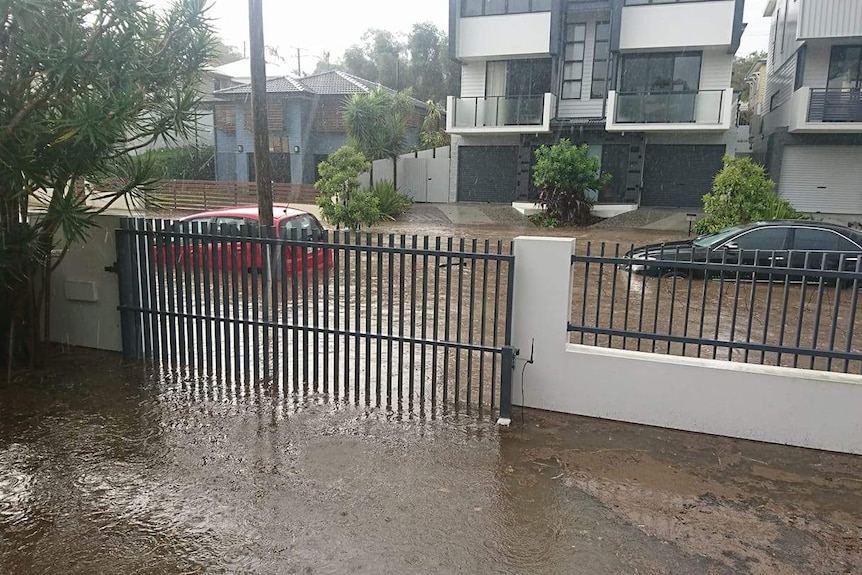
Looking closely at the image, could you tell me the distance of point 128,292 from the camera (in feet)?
22.9

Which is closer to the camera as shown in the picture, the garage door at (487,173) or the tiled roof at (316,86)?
the garage door at (487,173)

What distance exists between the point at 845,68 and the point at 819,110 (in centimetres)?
184

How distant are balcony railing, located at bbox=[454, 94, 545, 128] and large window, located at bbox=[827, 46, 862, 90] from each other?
30.1 feet

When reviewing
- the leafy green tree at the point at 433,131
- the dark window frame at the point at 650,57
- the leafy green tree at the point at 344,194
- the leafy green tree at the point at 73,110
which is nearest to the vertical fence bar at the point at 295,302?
the leafy green tree at the point at 73,110

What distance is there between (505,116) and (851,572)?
22159 millimetres

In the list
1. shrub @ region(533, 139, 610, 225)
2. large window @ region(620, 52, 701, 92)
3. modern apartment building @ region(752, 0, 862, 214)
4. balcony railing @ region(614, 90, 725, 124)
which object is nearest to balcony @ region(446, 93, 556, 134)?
shrub @ region(533, 139, 610, 225)

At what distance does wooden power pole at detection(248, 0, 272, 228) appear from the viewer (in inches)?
428

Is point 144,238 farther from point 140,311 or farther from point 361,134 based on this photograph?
point 361,134

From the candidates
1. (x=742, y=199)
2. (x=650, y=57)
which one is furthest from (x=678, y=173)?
(x=742, y=199)

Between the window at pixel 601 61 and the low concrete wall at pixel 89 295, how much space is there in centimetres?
2093

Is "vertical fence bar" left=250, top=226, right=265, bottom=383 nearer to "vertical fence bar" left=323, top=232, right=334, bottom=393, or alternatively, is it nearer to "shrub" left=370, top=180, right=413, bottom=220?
"vertical fence bar" left=323, top=232, right=334, bottom=393

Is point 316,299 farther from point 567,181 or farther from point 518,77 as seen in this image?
point 518,77

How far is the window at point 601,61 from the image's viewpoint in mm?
24109

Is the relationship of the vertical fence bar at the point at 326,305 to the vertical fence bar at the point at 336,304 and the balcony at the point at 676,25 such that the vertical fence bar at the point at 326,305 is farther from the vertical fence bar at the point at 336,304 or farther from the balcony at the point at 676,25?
the balcony at the point at 676,25
